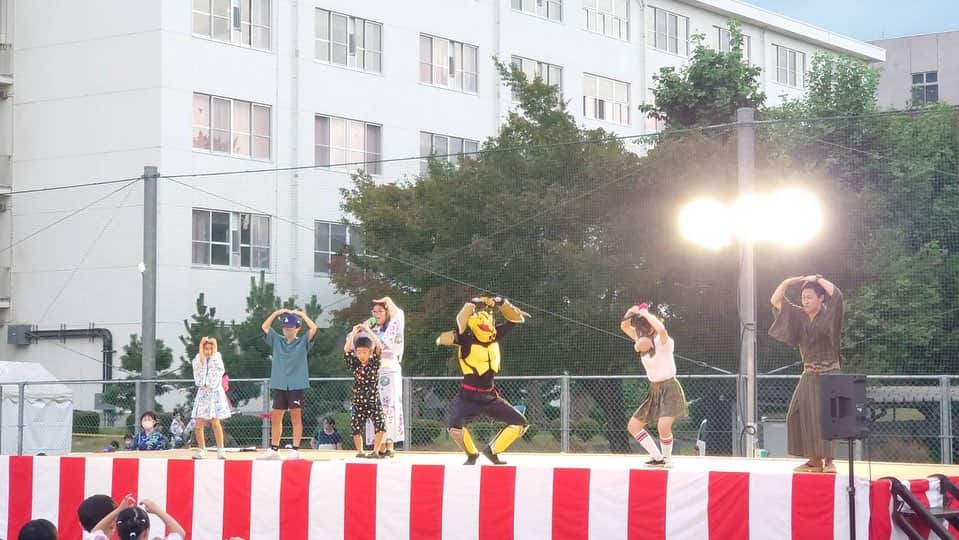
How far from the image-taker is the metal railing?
19047mm

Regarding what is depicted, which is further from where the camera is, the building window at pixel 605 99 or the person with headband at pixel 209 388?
the building window at pixel 605 99

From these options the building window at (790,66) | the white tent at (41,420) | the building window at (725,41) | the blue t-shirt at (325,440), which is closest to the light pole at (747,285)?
the blue t-shirt at (325,440)

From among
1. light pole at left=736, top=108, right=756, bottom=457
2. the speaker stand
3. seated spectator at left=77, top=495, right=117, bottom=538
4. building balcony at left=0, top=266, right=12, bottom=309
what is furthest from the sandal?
building balcony at left=0, top=266, right=12, bottom=309

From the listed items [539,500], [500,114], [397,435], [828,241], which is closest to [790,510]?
[539,500]

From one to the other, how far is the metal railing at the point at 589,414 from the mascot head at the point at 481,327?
4638 millimetres

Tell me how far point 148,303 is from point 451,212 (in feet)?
20.2

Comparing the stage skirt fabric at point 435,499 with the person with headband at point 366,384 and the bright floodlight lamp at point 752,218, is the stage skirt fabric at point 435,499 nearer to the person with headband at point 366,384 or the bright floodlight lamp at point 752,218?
the person with headband at point 366,384

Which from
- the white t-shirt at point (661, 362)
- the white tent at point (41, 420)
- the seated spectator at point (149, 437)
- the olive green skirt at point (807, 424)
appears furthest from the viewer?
the white tent at point (41, 420)

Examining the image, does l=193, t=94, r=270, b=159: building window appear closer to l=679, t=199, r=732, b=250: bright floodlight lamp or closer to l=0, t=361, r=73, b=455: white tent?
l=0, t=361, r=73, b=455: white tent

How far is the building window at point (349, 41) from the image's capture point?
38062 mm

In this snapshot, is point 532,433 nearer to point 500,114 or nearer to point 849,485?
point 849,485

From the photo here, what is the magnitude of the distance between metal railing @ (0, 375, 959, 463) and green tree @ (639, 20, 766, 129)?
40.0ft

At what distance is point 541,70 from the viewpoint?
43.8 m

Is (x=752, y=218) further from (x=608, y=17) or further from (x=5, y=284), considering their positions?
(x=608, y=17)
